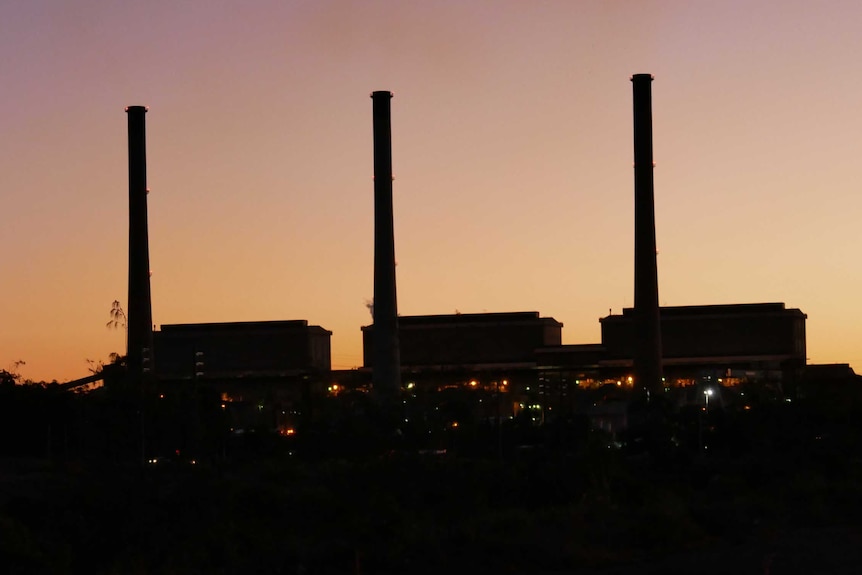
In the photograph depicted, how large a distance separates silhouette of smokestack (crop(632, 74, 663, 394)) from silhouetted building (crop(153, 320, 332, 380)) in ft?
103

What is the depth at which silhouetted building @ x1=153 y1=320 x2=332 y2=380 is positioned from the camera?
299ft

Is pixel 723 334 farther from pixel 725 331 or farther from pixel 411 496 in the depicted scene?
pixel 411 496

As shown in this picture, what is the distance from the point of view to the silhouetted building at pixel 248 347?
91.1 metres

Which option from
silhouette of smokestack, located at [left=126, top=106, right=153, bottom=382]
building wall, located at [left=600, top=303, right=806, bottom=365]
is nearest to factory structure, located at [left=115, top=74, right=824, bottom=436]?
building wall, located at [left=600, top=303, right=806, bottom=365]

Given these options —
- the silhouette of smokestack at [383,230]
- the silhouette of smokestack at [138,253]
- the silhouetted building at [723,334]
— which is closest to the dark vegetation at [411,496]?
the silhouette of smokestack at [383,230]

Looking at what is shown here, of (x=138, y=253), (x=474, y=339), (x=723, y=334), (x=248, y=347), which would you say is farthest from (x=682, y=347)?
(x=138, y=253)

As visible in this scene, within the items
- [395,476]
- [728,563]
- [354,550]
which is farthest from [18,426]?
[728,563]

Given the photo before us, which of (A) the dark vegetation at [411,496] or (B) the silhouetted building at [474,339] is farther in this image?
(B) the silhouetted building at [474,339]

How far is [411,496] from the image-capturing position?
96.2 ft

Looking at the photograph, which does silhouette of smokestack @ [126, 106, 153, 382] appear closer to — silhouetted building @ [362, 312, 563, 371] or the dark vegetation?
the dark vegetation

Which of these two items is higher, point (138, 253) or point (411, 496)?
point (138, 253)

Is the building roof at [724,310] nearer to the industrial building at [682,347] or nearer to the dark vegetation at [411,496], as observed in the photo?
the industrial building at [682,347]

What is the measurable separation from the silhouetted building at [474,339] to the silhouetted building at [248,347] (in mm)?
5254

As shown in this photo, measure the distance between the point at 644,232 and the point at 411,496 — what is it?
120ft
